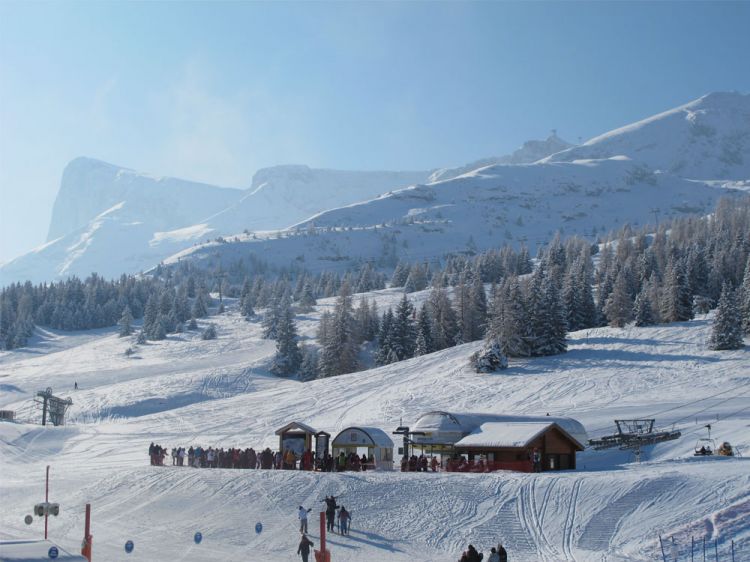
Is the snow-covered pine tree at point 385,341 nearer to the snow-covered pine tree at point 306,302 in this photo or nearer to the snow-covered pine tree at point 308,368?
the snow-covered pine tree at point 308,368

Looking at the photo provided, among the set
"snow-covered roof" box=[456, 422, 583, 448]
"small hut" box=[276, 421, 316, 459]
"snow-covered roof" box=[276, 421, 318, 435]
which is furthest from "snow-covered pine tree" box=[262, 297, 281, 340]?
"snow-covered roof" box=[456, 422, 583, 448]

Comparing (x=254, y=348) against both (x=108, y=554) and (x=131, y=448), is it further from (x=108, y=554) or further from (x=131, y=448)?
(x=108, y=554)

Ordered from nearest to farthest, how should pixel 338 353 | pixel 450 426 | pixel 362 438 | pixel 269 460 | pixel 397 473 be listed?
pixel 397 473 < pixel 269 460 < pixel 362 438 < pixel 450 426 < pixel 338 353

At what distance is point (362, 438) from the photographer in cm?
4059

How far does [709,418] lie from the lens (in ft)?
147

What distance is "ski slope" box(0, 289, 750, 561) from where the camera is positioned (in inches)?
1043

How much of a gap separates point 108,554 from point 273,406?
38.3 meters

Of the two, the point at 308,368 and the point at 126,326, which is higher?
the point at 126,326

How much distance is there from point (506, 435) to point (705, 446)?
9489 millimetres

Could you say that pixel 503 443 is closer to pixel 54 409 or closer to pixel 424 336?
pixel 54 409

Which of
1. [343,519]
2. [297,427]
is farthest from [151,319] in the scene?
[343,519]

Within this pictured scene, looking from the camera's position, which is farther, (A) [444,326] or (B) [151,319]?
(B) [151,319]

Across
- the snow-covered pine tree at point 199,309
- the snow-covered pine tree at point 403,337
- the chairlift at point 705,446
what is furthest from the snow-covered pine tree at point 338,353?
the snow-covered pine tree at point 199,309

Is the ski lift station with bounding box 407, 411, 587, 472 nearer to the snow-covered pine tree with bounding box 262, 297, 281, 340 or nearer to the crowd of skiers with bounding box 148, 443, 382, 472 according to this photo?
the crowd of skiers with bounding box 148, 443, 382, 472
